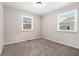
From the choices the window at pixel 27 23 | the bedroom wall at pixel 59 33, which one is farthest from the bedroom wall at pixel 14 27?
the bedroom wall at pixel 59 33

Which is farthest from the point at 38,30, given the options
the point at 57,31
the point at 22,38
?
the point at 57,31

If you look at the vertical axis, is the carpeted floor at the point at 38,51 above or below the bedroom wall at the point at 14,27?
below

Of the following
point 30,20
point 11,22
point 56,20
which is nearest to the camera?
point 11,22

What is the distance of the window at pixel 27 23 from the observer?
411 centimetres

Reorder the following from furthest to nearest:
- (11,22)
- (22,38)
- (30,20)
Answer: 1. (30,20)
2. (22,38)
3. (11,22)

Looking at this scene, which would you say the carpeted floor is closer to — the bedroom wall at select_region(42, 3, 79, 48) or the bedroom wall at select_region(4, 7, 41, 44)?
the bedroom wall at select_region(42, 3, 79, 48)

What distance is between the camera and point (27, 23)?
→ 4.33 metres

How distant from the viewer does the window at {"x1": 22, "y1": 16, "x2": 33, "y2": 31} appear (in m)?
4.11

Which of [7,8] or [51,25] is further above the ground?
[7,8]

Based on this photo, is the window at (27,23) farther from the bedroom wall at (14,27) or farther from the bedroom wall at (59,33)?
the bedroom wall at (59,33)

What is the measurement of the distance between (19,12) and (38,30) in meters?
1.98

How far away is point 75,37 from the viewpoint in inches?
105

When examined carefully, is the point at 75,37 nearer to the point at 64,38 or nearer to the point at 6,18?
the point at 64,38

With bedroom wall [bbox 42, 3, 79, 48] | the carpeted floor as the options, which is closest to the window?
bedroom wall [bbox 42, 3, 79, 48]
